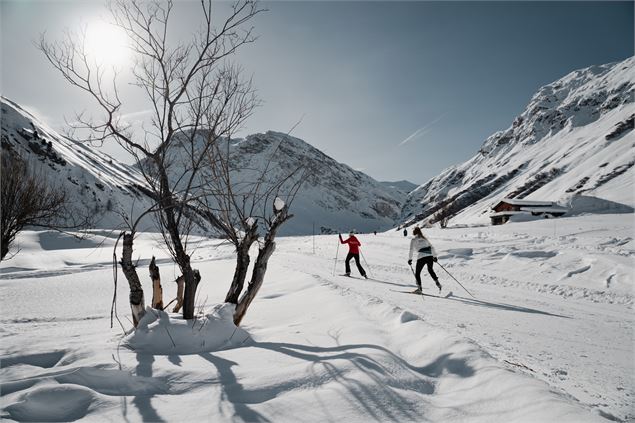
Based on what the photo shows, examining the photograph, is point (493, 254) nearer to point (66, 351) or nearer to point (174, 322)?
point (174, 322)

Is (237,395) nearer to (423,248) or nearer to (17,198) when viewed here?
(423,248)

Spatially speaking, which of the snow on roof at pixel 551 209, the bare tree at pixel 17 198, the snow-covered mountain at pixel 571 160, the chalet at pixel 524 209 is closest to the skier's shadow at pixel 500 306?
the bare tree at pixel 17 198

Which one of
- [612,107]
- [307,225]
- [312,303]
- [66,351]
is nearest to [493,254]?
[312,303]

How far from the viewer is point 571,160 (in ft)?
332

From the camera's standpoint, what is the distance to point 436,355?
308 centimetres

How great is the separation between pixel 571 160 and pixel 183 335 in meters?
130

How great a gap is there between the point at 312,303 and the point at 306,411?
13.0ft

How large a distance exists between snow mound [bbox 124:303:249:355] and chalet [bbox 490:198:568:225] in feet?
174

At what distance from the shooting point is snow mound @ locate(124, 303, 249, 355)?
11.7 ft

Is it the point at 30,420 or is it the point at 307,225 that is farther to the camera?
the point at 307,225

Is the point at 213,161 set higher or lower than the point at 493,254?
→ higher

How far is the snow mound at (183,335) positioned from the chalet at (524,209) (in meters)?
53.0

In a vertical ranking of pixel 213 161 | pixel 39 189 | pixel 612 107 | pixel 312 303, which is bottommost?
pixel 312 303

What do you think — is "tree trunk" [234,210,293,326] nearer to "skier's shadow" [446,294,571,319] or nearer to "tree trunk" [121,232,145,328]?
"tree trunk" [121,232,145,328]
